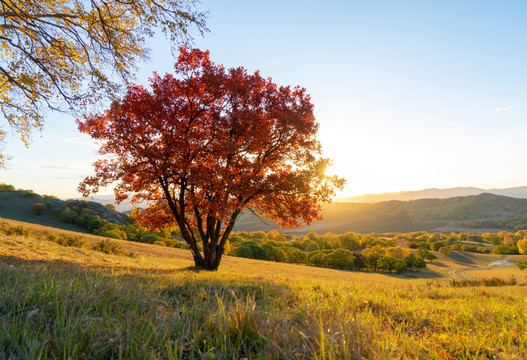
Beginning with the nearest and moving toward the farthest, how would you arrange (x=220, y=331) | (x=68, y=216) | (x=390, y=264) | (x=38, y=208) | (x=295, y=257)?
(x=220, y=331) < (x=390, y=264) < (x=68, y=216) < (x=295, y=257) < (x=38, y=208)

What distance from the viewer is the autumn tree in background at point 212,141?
459 inches

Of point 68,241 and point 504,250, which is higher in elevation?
point 68,241

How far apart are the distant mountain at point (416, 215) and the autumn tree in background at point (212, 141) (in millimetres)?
103403

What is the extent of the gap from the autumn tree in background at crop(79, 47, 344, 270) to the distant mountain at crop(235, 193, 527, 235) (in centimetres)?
10340

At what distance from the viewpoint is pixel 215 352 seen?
6.68 feet

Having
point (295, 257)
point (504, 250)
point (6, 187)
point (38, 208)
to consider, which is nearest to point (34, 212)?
point (38, 208)

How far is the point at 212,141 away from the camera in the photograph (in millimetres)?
12562

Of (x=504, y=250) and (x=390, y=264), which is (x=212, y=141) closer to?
(x=390, y=264)

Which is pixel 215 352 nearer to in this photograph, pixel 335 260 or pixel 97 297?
pixel 97 297

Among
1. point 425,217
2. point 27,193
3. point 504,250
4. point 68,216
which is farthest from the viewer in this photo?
point 425,217

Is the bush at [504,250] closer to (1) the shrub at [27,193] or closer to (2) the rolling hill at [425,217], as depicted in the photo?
(2) the rolling hill at [425,217]

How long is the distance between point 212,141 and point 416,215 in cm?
15657

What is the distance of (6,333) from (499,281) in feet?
93.5

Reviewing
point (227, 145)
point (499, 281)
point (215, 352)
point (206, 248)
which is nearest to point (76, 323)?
point (215, 352)
